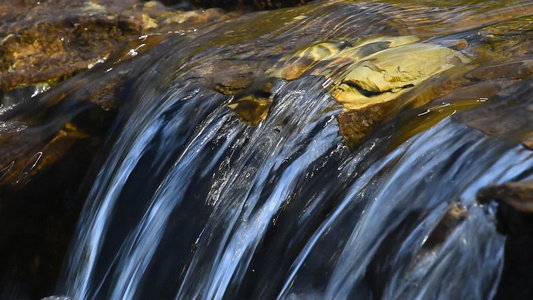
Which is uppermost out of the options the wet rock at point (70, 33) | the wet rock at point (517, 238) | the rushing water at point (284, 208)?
the wet rock at point (517, 238)

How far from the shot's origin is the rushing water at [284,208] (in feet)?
7.59

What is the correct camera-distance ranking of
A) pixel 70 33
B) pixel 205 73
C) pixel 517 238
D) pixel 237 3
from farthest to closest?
pixel 237 3
pixel 70 33
pixel 205 73
pixel 517 238

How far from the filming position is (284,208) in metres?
3.08

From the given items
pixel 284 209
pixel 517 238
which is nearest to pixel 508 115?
pixel 517 238

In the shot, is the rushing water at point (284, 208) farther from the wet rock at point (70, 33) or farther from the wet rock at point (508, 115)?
the wet rock at point (70, 33)

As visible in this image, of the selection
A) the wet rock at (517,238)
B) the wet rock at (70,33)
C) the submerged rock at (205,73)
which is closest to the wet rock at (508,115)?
the submerged rock at (205,73)

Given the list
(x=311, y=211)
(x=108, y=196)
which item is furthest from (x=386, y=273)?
(x=108, y=196)

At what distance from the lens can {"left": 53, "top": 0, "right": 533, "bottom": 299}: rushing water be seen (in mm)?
2312

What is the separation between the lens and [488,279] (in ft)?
7.06

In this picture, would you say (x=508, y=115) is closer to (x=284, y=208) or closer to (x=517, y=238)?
(x=517, y=238)

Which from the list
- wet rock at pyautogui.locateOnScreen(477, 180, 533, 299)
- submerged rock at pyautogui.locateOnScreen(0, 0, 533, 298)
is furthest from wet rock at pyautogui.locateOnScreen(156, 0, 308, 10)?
wet rock at pyautogui.locateOnScreen(477, 180, 533, 299)

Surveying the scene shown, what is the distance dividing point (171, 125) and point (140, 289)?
89 cm

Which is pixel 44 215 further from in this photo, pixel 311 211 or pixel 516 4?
pixel 516 4

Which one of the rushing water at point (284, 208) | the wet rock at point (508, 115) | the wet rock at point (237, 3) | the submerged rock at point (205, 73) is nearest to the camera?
the rushing water at point (284, 208)
